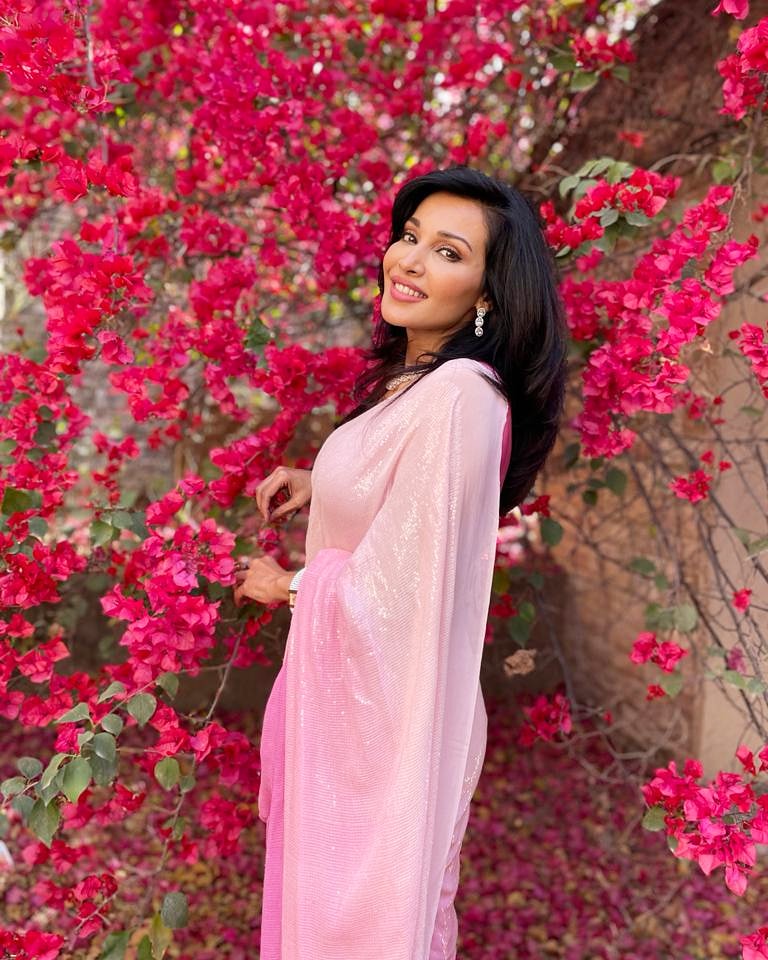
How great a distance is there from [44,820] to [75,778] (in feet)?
0.45

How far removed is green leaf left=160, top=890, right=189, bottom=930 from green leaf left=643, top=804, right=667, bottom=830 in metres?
0.90

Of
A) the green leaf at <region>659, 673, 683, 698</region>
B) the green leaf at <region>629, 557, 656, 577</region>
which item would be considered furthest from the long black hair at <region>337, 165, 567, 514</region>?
the green leaf at <region>629, 557, 656, 577</region>

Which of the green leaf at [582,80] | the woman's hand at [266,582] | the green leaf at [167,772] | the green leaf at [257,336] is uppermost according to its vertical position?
the green leaf at [582,80]

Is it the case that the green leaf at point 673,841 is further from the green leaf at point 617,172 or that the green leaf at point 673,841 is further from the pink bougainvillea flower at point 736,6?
the pink bougainvillea flower at point 736,6

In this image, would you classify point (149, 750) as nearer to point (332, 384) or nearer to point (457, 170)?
point (332, 384)

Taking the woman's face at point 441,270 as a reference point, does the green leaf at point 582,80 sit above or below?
above

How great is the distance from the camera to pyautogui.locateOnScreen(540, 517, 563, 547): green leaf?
2.28 metres

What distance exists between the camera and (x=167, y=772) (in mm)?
Result: 1597

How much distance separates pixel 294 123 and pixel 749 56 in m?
1.02

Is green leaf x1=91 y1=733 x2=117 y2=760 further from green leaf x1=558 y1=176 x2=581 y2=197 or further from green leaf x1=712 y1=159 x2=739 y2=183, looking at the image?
green leaf x1=712 y1=159 x2=739 y2=183

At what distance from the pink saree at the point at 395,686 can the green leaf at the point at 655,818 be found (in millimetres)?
462

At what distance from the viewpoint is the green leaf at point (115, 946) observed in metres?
1.69

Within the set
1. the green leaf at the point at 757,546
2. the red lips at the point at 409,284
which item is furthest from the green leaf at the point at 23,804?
the green leaf at the point at 757,546

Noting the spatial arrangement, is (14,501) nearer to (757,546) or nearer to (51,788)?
(51,788)
